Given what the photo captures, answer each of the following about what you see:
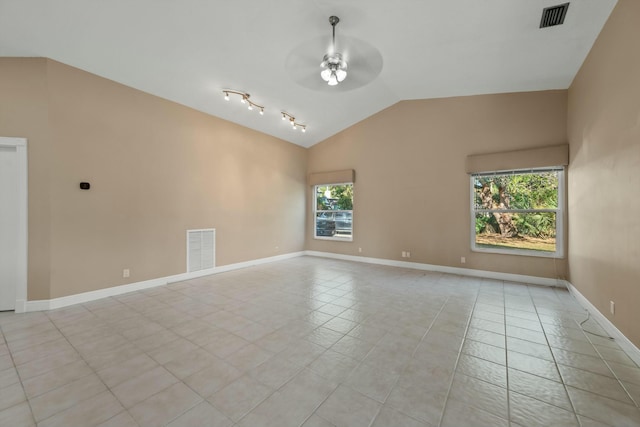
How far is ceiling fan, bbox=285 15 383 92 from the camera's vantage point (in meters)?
2.89

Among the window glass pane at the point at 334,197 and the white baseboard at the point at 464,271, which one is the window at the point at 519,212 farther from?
the window glass pane at the point at 334,197

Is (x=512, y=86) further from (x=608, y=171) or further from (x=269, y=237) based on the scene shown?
(x=269, y=237)

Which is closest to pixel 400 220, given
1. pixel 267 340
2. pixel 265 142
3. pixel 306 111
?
pixel 306 111

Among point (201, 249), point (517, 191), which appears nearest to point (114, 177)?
point (201, 249)

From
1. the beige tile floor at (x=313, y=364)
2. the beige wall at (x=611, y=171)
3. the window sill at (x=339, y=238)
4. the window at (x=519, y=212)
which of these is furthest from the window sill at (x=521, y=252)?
the window sill at (x=339, y=238)

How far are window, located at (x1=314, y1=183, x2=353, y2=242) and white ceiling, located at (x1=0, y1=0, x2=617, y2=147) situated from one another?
2963 mm

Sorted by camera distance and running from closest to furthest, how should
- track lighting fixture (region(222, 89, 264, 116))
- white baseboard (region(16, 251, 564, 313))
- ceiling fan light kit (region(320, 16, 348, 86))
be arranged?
ceiling fan light kit (region(320, 16, 348, 86)), white baseboard (region(16, 251, 564, 313)), track lighting fixture (region(222, 89, 264, 116))

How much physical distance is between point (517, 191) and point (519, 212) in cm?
38

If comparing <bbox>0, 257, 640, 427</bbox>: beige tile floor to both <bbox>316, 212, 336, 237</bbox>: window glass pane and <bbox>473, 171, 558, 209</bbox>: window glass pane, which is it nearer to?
<bbox>473, 171, 558, 209</bbox>: window glass pane

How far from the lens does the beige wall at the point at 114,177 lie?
3105 mm

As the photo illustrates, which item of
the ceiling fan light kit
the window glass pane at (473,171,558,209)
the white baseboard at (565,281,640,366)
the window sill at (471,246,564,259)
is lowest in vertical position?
the white baseboard at (565,281,640,366)

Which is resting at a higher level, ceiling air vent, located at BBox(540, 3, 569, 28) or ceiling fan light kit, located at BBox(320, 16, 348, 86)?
ceiling air vent, located at BBox(540, 3, 569, 28)

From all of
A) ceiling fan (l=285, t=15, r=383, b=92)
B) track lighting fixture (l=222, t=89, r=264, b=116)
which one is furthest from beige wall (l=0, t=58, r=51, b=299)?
ceiling fan (l=285, t=15, r=383, b=92)

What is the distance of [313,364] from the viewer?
2.06 meters
